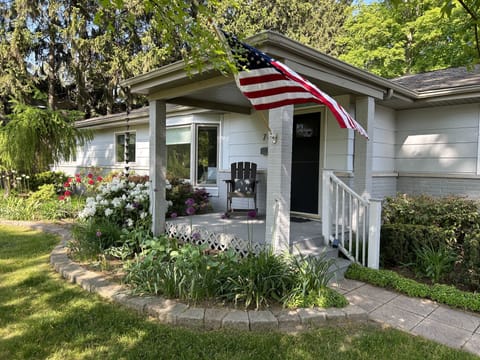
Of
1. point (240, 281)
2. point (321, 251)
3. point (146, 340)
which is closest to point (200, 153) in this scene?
point (321, 251)

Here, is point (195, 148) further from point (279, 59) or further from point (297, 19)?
point (297, 19)

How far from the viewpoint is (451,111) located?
559 cm

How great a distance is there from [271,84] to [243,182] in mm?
3211

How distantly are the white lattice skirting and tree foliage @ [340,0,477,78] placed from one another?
37.8 feet

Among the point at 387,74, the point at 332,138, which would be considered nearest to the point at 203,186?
the point at 332,138

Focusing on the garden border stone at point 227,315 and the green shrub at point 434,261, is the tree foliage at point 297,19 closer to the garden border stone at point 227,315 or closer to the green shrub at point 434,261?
the green shrub at point 434,261

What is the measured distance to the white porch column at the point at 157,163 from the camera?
5090mm

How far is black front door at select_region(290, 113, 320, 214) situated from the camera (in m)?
5.80

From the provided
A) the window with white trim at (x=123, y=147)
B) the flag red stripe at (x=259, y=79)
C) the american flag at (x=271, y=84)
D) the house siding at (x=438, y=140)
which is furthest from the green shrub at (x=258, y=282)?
the window with white trim at (x=123, y=147)

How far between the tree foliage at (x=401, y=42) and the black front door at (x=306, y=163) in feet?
Result: 29.1

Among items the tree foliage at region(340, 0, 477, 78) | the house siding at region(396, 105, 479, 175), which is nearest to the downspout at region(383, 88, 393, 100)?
the house siding at region(396, 105, 479, 175)

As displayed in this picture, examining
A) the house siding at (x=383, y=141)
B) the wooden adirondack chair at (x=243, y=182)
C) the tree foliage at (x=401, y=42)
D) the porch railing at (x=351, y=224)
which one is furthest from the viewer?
the tree foliage at (x=401, y=42)

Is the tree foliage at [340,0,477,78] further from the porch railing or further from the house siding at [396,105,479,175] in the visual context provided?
the porch railing

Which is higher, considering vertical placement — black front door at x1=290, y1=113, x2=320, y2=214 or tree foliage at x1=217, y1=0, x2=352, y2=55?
tree foliage at x1=217, y1=0, x2=352, y2=55
